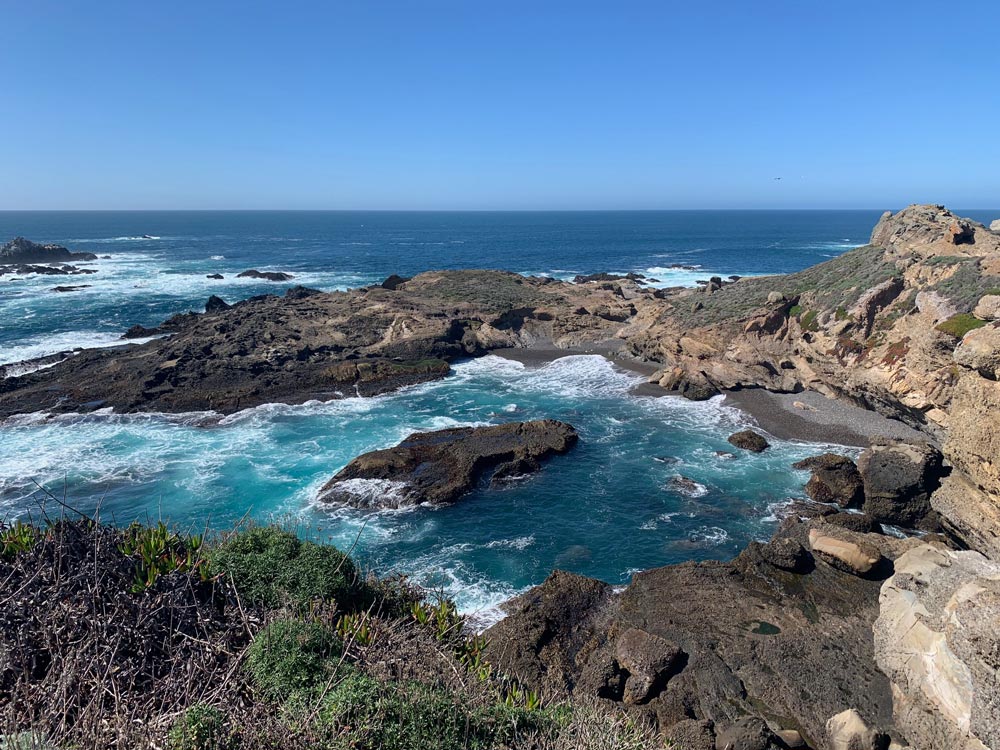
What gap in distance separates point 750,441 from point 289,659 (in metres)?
26.7

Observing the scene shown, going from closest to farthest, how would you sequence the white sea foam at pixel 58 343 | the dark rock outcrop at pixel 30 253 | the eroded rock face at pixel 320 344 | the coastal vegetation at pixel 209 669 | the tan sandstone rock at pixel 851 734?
the coastal vegetation at pixel 209 669
the tan sandstone rock at pixel 851 734
the eroded rock face at pixel 320 344
the white sea foam at pixel 58 343
the dark rock outcrop at pixel 30 253

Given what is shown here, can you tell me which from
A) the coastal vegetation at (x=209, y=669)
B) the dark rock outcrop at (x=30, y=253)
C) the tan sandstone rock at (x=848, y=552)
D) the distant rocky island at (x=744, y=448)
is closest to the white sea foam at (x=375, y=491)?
the distant rocky island at (x=744, y=448)

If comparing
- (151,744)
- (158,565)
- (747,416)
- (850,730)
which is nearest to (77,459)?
(158,565)

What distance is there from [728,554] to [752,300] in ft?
96.3

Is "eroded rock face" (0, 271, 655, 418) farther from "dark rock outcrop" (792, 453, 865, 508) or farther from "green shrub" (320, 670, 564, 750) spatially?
Answer: "green shrub" (320, 670, 564, 750)

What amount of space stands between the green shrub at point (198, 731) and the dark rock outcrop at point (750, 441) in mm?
Result: 27854

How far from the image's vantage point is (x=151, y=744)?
22.9 feet

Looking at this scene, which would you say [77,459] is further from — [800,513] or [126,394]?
[800,513]

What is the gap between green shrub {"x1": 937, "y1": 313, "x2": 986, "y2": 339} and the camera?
2467cm

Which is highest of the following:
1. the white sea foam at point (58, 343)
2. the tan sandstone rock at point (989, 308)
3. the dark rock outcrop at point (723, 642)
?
the tan sandstone rock at point (989, 308)

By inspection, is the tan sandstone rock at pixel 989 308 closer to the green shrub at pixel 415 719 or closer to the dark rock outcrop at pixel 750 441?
the dark rock outcrop at pixel 750 441

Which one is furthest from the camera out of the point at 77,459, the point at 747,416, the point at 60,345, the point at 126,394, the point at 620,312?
the point at 620,312

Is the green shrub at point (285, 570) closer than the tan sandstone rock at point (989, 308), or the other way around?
the green shrub at point (285, 570)

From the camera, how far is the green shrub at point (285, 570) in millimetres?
11414
